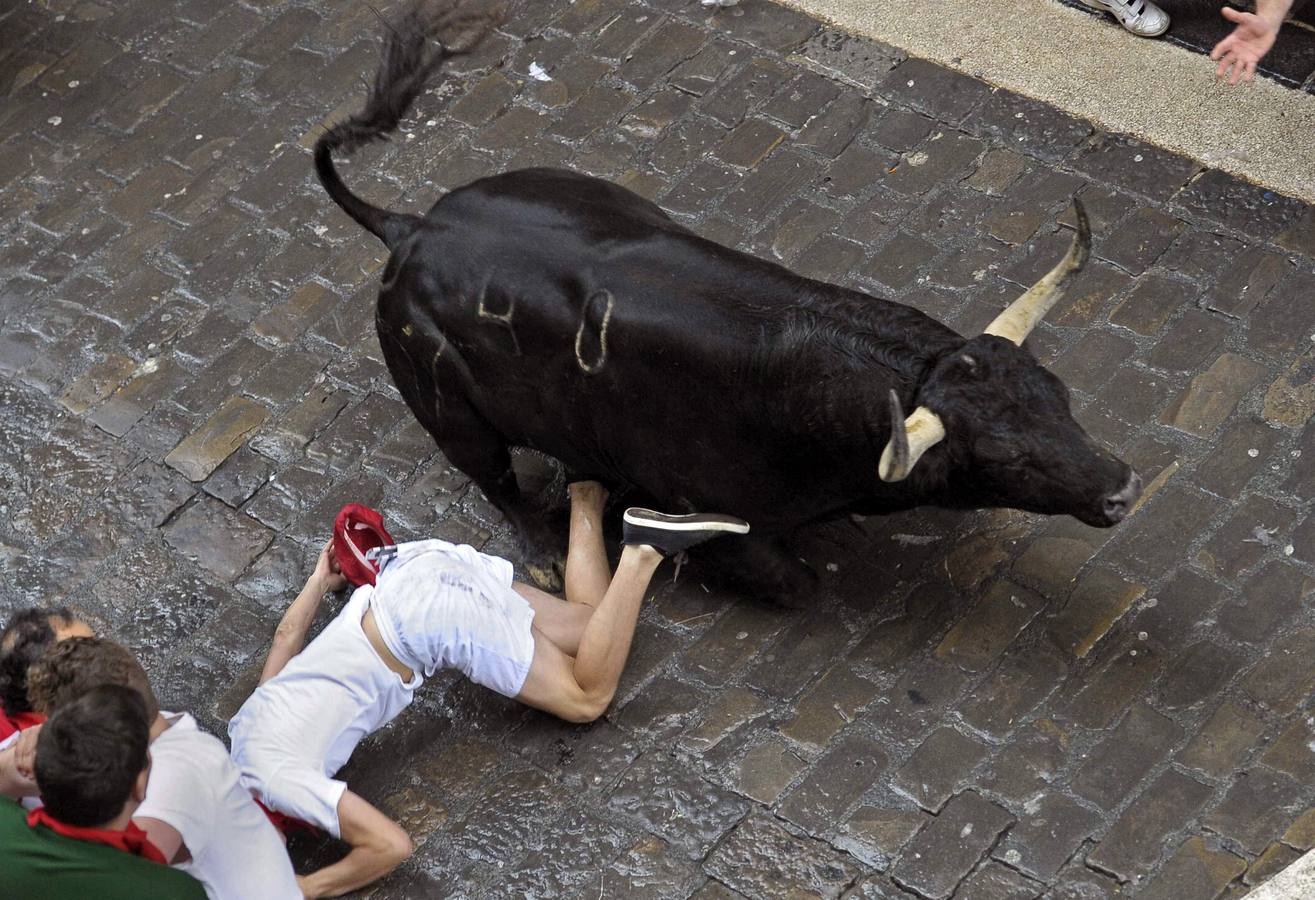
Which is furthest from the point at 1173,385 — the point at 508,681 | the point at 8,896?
the point at 8,896

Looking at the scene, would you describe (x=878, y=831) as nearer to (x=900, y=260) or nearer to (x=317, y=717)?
(x=317, y=717)

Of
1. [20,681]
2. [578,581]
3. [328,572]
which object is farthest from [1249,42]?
[20,681]

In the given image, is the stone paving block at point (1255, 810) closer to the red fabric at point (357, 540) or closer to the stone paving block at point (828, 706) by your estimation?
the stone paving block at point (828, 706)

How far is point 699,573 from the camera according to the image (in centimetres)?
536

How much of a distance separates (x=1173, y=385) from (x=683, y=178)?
2.17 m

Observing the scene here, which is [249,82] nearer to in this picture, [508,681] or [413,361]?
[413,361]

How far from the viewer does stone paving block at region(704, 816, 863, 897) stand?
4492 millimetres

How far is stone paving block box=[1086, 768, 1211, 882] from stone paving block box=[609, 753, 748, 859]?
105 centimetres

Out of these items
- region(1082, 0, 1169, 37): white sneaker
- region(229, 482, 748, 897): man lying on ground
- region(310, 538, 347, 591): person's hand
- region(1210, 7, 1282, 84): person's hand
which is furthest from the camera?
region(1082, 0, 1169, 37): white sneaker

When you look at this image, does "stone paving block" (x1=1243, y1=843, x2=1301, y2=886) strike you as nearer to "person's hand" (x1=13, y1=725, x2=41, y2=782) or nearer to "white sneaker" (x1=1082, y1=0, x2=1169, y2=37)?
"person's hand" (x1=13, y1=725, x2=41, y2=782)

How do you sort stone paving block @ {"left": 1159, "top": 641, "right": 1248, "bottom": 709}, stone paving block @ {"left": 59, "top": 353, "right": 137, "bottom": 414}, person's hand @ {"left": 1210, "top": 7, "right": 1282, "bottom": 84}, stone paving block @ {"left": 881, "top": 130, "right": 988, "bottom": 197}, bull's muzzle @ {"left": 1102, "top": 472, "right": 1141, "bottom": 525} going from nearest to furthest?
bull's muzzle @ {"left": 1102, "top": 472, "right": 1141, "bottom": 525} → stone paving block @ {"left": 1159, "top": 641, "right": 1248, "bottom": 709} → person's hand @ {"left": 1210, "top": 7, "right": 1282, "bottom": 84} → stone paving block @ {"left": 59, "top": 353, "right": 137, "bottom": 414} → stone paving block @ {"left": 881, "top": 130, "right": 988, "bottom": 197}

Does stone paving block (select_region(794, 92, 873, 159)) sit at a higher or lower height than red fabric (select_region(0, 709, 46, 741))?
higher

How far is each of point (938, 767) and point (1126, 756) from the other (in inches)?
Answer: 21.4

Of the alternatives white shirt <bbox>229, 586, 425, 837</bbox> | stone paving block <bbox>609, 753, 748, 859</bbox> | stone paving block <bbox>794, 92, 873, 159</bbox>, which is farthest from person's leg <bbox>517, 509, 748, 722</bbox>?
stone paving block <bbox>794, 92, 873, 159</bbox>
